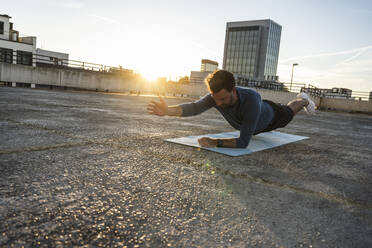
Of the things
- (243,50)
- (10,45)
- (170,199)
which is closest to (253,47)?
(243,50)

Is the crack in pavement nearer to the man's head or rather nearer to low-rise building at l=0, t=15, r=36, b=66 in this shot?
the man's head

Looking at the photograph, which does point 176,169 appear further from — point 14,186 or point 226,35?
point 226,35

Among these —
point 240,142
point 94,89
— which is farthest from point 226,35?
point 240,142

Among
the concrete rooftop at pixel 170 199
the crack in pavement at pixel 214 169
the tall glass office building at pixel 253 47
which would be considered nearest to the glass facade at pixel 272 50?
the tall glass office building at pixel 253 47

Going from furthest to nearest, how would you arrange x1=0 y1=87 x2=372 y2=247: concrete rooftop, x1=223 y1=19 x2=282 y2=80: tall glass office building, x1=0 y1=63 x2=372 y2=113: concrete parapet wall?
x1=223 y1=19 x2=282 y2=80: tall glass office building < x1=0 y1=63 x2=372 y2=113: concrete parapet wall < x1=0 y1=87 x2=372 y2=247: concrete rooftop

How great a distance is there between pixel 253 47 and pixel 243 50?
12.1 feet

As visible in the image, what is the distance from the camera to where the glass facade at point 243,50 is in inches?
3460

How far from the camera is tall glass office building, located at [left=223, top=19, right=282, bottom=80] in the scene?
86562mm

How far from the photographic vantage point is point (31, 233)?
3.17 feet

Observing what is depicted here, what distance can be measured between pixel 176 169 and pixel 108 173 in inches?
19.4

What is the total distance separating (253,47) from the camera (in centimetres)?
8788

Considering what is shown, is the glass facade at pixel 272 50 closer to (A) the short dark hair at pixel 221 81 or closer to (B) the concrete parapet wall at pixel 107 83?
(B) the concrete parapet wall at pixel 107 83

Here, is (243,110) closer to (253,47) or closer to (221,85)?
(221,85)

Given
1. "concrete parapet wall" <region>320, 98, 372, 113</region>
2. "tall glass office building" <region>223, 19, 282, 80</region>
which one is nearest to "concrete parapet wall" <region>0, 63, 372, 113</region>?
"concrete parapet wall" <region>320, 98, 372, 113</region>
